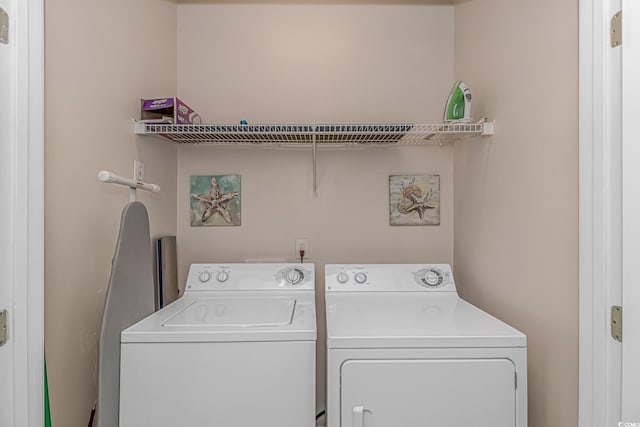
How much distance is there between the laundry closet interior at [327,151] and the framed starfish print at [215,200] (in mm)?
43

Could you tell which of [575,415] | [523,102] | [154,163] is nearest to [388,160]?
[523,102]

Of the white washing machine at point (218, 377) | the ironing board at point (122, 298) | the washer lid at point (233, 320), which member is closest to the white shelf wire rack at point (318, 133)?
the ironing board at point (122, 298)

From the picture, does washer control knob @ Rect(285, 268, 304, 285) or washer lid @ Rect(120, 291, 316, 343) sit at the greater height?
washer control knob @ Rect(285, 268, 304, 285)

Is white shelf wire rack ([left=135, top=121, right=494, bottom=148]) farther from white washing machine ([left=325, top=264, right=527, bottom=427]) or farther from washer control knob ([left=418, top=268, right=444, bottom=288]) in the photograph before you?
white washing machine ([left=325, top=264, right=527, bottom=427])

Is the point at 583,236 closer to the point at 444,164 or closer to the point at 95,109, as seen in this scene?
the point at 444,164

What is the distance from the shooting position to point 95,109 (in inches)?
55.9

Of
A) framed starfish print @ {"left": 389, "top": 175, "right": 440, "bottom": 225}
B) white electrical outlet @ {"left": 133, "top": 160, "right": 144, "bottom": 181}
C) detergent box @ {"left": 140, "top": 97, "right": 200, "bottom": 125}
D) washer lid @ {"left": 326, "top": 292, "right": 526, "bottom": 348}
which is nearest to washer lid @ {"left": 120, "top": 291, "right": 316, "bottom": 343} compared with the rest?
washer lid @ {"left": 326, "top": 292, "right": 526, "bottom": 348}

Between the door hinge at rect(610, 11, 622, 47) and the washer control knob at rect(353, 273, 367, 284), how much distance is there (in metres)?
1.30

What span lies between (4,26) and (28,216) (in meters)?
0.50

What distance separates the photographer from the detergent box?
174cm

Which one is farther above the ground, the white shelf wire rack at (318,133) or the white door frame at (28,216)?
the white shelf wire rack at (318,133)

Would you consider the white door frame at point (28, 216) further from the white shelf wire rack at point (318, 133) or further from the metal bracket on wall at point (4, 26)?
the white shelf wire rack at point (318, 133)

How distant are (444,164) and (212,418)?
1.71 metres

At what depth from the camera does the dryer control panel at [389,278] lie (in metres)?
1.92
